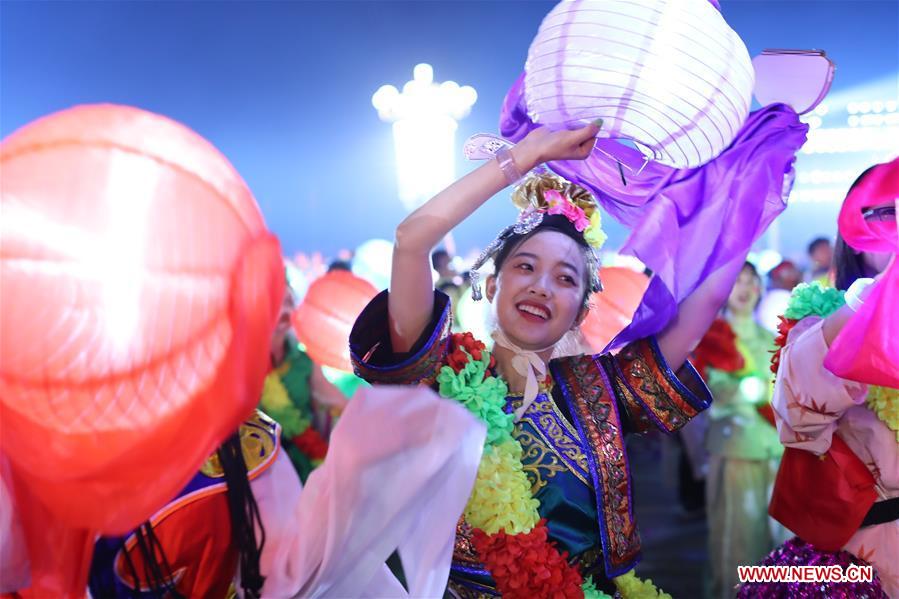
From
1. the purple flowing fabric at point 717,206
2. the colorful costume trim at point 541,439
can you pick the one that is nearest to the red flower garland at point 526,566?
the colorful costume trim at point 541,439

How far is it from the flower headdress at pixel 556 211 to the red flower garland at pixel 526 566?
666 millimetres

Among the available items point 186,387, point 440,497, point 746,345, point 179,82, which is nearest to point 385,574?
point 440,497

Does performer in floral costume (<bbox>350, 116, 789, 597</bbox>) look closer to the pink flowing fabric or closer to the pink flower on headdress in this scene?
the pink flower on headdress

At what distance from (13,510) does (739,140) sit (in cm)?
153

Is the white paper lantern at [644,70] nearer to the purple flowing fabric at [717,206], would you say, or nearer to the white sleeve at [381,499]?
the purple flowing fabric at [717,206]

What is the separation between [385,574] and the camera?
4.11 ft

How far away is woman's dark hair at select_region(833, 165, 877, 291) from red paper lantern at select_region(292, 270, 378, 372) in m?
2.00

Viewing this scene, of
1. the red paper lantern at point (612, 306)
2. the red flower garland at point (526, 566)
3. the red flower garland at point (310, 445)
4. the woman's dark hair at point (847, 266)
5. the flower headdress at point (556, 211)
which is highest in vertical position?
A: the flower headdress at point (556, 211)

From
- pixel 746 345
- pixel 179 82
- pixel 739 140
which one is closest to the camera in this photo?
pixel 739 140

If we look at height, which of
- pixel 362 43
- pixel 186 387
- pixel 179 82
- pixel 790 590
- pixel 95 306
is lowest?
pixel 790 590

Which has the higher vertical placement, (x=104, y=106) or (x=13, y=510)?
(x=104, y=106)

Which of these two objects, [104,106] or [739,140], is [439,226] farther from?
[739,140]

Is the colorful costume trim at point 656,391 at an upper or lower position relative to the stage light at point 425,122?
lower

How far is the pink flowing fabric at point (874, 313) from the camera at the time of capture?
1.56 meters
